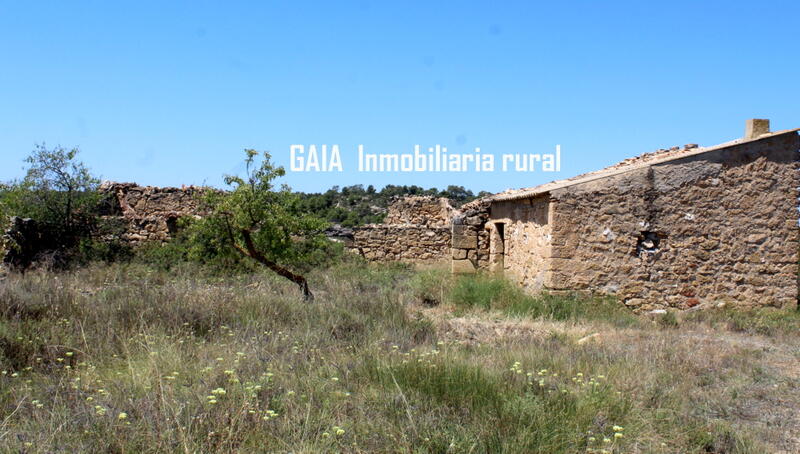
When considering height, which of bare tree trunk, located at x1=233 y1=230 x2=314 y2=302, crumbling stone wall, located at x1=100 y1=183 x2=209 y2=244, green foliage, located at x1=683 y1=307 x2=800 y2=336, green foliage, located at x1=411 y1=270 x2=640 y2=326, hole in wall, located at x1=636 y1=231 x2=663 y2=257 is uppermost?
crumbling stone wall, located at x1=100 y1=183 x2=209 y2=244

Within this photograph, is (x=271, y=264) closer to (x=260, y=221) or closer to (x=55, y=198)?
(x=260, y=221)

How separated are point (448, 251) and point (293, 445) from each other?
12.6 m

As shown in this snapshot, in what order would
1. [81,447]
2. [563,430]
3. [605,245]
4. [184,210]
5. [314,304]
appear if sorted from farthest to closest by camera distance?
[184,210]
[605,245]
[314,304]
[563,430]
[81,447]

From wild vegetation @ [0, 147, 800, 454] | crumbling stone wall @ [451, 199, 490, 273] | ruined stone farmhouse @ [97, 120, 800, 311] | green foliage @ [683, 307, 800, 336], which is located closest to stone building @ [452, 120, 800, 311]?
ruined stone farmhouse @ [97, 120, 800, 311]

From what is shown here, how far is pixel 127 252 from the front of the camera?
1509 centimetres

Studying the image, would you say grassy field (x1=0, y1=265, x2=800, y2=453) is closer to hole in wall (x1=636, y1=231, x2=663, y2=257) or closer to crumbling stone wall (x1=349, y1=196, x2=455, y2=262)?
hole in wall (x1=636, y1=231, x2=663, y2=257)

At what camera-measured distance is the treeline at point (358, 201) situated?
2442 centimetres

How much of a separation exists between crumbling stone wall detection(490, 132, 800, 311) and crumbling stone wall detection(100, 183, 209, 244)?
32.2 feet

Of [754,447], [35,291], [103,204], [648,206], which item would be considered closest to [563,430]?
[754,447]

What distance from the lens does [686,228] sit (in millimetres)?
10125

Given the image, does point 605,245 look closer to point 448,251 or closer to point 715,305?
point 715,305

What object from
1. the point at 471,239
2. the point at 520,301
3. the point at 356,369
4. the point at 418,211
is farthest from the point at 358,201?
the point at 356,369

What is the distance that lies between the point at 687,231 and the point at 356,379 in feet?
24.1

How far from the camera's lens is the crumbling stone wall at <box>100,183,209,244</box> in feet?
52.5
